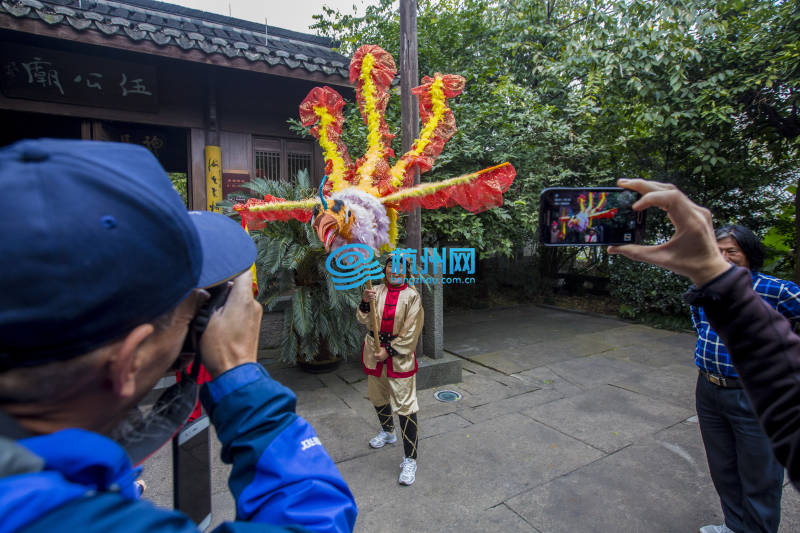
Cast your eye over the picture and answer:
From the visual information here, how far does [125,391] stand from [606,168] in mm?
8929

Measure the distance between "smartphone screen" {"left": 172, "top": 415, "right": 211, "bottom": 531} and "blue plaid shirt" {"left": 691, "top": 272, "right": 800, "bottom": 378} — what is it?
95.3 inches

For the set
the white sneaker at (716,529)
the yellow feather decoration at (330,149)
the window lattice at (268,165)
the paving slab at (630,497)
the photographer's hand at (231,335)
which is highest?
the window lattice at (268,165)

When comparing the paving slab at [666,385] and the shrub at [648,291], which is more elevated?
the shrub at [648,291]

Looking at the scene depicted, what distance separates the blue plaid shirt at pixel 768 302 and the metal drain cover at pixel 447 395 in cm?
258

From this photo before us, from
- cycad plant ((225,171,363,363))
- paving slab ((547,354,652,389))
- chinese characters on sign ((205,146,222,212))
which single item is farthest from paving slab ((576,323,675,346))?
chinese characters on sign ((205,146,222,212))

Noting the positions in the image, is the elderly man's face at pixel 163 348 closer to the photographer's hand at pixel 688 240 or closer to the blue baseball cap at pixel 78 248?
the blue baseball cap at pixel 78 248

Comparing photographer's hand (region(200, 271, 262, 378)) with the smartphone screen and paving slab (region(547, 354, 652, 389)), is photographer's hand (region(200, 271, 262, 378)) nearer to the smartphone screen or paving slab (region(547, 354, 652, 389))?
the smartphone screen

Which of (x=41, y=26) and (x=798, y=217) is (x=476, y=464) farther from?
(x=798, y=217)

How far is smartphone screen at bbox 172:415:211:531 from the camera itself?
60.7 inches

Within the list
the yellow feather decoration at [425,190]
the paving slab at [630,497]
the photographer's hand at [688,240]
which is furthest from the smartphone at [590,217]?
the paving slab at [630,497]

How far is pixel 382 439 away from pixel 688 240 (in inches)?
127

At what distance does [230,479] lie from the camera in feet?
2.55

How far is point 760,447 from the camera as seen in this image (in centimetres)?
229

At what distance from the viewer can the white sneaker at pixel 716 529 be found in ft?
8.24
